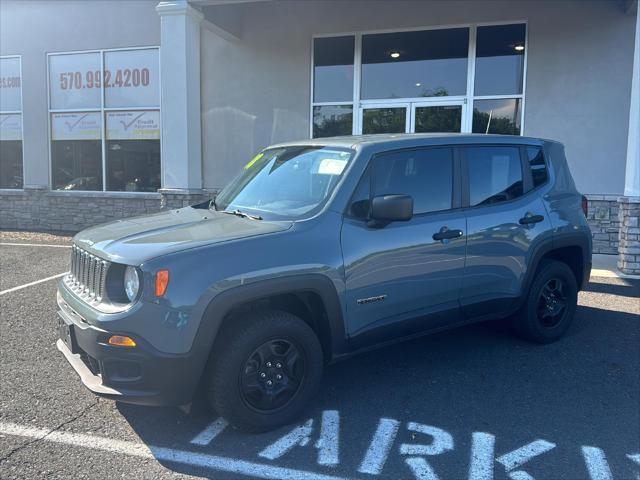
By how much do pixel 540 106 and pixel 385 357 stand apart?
700 centimetres

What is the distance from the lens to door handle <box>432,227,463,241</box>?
4086 mm

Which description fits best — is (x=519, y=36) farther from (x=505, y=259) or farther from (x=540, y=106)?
(x=505, y=259)

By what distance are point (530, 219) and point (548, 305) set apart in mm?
913

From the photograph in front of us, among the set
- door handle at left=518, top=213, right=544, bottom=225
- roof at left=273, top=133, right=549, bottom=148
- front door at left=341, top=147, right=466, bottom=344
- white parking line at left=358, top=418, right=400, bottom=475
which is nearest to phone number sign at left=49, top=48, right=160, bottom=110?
roof at left=273, top=133, right=549, bottom=148

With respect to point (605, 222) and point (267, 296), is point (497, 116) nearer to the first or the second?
point (605, 222)

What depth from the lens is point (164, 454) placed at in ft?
10.7

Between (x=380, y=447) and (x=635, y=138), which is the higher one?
(x=635, y=138)

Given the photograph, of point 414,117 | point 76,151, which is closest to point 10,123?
point 76,151

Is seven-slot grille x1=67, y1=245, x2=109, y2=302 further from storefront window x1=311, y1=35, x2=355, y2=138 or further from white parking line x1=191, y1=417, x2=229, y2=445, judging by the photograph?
storefront window x1=311, y1=35, x2=355, y2=138

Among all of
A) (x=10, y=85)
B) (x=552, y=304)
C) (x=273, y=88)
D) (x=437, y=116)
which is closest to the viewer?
(x=552, y=304)

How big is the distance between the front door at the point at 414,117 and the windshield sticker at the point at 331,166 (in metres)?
6.99

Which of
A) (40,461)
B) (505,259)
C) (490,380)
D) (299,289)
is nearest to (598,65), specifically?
(505,259)

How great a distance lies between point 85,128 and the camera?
1282cm

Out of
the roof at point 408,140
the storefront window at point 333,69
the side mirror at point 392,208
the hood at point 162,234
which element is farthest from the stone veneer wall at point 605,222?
the hood at point 162,234
